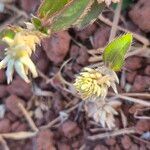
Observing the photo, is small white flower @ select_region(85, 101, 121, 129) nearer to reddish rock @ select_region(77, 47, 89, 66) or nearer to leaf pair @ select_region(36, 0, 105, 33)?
reddish rock @ select_region(77, 47, 89, 66)

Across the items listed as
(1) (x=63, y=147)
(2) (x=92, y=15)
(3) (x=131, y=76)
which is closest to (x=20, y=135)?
(1) (x=63, y=147)

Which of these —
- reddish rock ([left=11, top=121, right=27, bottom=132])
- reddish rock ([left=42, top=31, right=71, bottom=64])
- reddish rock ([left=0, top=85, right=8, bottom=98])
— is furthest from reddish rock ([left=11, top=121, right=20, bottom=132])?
reddish rock ([left=42, top=31, right=71, bottom=64])

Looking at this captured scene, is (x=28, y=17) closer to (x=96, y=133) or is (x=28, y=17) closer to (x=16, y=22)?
(x=16, y=22)

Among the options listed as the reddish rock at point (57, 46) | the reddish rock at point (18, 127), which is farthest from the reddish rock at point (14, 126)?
the reddish rock at point (57, 46)

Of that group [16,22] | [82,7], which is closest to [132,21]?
[82,7]

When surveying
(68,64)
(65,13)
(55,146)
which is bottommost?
(55,146)
